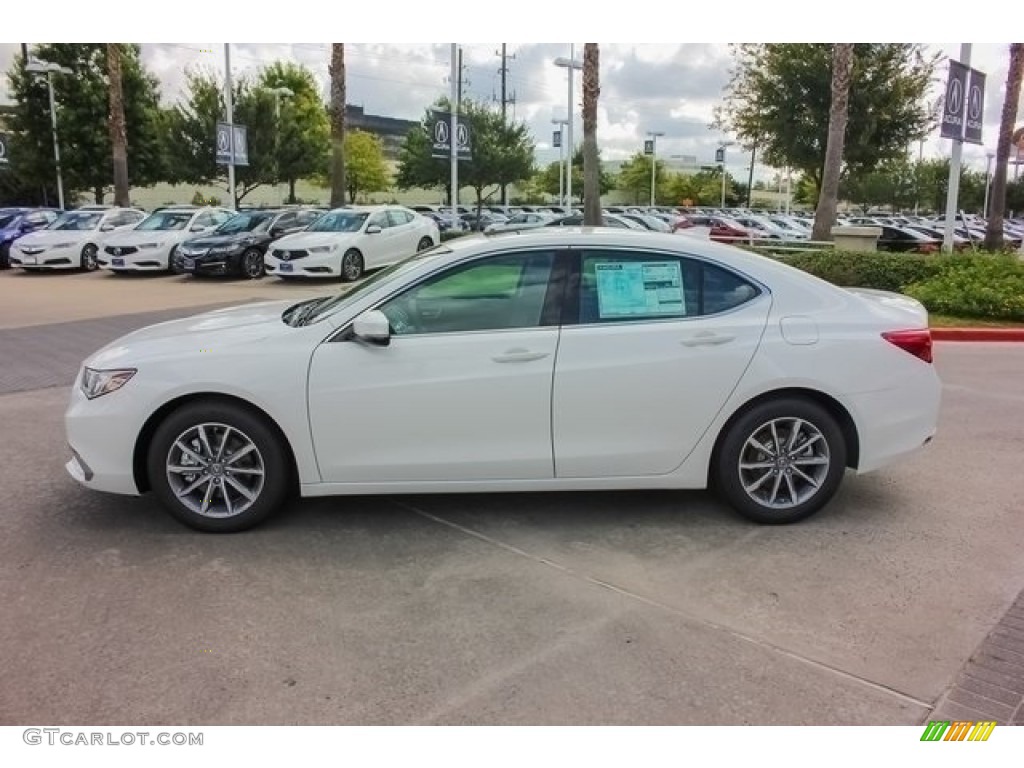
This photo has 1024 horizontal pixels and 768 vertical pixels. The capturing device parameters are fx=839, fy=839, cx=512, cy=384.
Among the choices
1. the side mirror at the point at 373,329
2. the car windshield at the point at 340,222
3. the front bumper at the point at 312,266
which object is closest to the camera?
the side mirror at the point at 373,329

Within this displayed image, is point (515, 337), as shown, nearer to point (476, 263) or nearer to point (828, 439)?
point (476, 263)

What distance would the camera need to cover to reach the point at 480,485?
438cm

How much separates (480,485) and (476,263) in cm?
117

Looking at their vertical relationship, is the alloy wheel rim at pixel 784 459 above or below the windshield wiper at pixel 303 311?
below

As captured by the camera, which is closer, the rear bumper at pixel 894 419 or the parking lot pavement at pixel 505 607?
the parking lot pavement at pixel 505 607

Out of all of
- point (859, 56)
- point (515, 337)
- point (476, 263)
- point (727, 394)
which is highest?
point (859, 56)

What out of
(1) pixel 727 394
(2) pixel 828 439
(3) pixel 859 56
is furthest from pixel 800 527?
(3) pixel 859 56

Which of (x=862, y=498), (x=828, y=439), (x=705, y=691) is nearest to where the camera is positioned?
(x=705, y=691)

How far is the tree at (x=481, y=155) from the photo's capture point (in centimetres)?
4474

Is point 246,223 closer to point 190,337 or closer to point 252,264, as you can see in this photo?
point 252,264

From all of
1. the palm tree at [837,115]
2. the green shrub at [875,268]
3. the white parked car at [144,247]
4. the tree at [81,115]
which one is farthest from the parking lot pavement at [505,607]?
the tree at [81,115]

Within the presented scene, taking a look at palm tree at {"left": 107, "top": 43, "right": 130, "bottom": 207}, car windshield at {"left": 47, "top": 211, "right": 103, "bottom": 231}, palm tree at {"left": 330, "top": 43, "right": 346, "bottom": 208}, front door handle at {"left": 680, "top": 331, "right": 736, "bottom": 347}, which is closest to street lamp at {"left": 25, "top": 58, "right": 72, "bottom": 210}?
palm tree at {"left": 107, "top": 43, "right": 130, "bottom": 207}

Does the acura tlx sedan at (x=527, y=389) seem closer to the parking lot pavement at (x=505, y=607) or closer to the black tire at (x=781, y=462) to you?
the black tire at (x=781, y=462)

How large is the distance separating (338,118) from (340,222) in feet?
27.9
